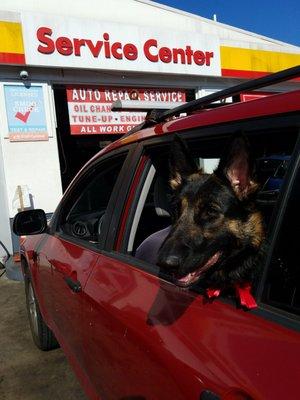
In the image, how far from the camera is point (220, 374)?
139 centimetres

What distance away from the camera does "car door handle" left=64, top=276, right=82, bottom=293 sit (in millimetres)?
2643

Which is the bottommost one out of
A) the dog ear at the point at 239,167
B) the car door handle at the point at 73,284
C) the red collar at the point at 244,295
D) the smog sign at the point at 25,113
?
the car door handle at the point at 73,284

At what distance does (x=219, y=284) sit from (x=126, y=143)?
1.27 meters

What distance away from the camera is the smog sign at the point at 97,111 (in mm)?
9242

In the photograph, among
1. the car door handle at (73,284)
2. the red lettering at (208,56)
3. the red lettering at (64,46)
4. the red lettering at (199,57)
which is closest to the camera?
the car door handle at (73,284)

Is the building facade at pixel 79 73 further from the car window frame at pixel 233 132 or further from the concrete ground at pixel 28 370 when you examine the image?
the car window frame at pixel 233 132

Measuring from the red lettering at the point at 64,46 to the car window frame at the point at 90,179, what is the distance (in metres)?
5.49

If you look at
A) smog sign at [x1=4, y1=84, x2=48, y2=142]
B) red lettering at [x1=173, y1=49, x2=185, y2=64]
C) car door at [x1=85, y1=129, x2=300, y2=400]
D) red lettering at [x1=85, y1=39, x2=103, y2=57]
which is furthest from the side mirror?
red lettering at [x1=173, y1=49, x2=185, y2=64]

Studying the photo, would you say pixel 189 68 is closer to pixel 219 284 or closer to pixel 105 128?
pixel 105 128

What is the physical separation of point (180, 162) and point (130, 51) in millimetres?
7873

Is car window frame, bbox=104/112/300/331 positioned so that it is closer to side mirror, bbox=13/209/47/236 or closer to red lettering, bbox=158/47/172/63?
side mirror, bbox=13/209/47/236

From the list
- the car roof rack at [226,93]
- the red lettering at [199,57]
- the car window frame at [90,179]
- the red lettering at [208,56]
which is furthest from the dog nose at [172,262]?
the red lettering at [208,56]

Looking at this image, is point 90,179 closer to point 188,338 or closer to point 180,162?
point 180,162

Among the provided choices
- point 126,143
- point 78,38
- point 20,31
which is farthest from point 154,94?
point 126,143
